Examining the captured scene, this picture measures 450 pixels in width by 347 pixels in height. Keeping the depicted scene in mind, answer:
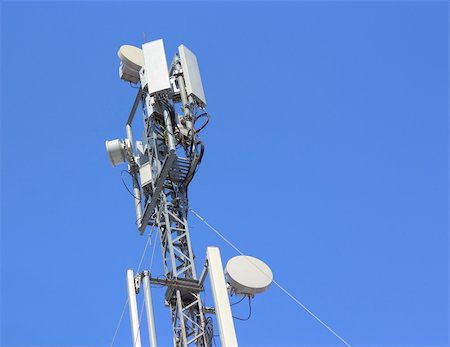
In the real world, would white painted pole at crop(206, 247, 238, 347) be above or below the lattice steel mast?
below

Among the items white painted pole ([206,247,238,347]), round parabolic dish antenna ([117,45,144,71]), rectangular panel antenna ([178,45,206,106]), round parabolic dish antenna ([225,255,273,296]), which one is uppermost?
round parabolic dish antenna ([117,45,144,71])

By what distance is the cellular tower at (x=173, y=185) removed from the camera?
15734 millimetres

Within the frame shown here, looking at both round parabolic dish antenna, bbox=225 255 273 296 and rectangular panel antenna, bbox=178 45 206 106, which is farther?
rectangular panel antenna, bbox=178 45 206 106

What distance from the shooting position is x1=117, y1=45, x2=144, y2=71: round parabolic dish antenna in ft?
65.6

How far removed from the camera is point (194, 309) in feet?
53.1

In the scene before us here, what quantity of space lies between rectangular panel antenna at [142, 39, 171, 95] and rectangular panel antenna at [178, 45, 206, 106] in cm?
45

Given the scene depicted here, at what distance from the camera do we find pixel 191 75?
18.1 m

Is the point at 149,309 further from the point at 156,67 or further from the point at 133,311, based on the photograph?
the point at 156,67

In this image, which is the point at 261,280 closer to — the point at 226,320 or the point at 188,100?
the point at 226,320

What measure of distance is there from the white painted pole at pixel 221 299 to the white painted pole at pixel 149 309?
5.16 ft

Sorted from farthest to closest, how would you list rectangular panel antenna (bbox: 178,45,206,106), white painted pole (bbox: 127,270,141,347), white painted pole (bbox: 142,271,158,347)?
rectangular panel antenna (bbox: 178,45,206,106) → white painted pole (bbox: 127,270,141,347) → white painted pole (bbox: 142,271,158,347)

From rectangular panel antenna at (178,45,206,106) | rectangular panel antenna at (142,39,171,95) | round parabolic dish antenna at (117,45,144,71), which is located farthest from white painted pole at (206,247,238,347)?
round parabolic dish antenna at (117,45,144,71)

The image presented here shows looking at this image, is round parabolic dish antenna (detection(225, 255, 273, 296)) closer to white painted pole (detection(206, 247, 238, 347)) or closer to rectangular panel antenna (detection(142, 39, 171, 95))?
white painted pole (detection(206, 247, 238, 347))

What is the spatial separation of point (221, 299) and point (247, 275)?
1.96 metres
